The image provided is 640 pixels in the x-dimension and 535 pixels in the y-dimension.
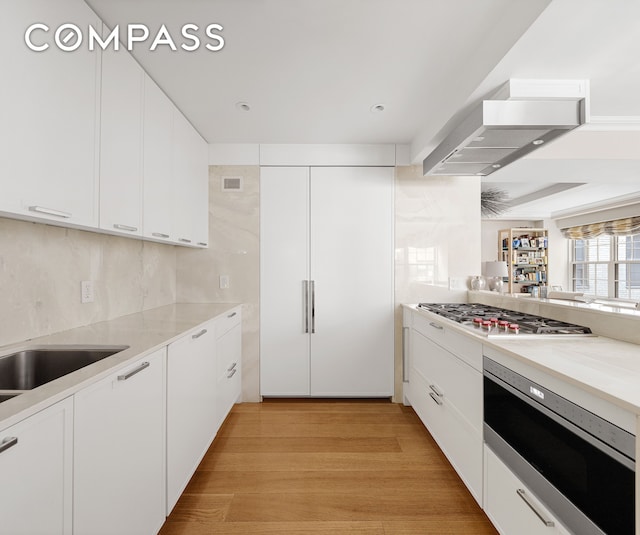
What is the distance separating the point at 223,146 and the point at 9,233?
2014 mm

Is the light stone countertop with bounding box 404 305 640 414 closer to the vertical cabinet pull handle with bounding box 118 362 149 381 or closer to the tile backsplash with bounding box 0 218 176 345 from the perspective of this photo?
the vertical cabinet pull handle with bounding box 118 362 149 381

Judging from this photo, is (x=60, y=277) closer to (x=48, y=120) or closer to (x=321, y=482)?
(x=48, y=120)

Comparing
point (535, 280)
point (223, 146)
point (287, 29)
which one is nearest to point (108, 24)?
point (287, 29)

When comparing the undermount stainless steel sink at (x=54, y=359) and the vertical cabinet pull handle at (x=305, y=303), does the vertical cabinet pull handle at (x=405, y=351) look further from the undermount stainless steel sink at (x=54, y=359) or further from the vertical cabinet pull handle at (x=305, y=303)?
the undermount stainless steel sink at (x=54, y=359)

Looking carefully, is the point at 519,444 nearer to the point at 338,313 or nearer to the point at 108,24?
the point at 338,313

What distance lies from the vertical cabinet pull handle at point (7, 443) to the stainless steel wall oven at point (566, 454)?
1480mm

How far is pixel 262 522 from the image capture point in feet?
5.45

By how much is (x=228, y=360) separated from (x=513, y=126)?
96.6 inches

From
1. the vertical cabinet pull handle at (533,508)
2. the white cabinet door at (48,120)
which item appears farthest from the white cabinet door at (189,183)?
the vertical cabinet pull handle at (533,508)

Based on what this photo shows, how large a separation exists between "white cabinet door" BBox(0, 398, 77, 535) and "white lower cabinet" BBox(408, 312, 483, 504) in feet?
5.42

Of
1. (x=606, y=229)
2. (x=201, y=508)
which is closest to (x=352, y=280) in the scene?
(x=201, y=508)

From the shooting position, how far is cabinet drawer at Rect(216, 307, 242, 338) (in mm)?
2406

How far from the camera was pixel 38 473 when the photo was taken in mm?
834

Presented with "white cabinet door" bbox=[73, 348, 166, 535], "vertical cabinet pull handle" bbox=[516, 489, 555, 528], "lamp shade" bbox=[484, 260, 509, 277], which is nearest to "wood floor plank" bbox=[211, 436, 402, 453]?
"white cabinet door" bbox=[73, 348, 166, 535]
